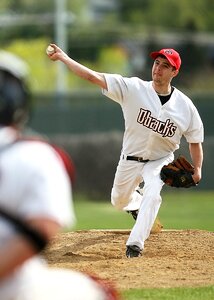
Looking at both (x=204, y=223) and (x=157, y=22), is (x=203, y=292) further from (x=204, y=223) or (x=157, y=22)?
(x=157, y=22)

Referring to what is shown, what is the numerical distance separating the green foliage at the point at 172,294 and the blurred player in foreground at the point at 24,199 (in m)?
2.92

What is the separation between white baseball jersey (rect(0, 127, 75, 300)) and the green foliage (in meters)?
3.06

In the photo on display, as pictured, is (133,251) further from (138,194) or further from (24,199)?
(24,199)

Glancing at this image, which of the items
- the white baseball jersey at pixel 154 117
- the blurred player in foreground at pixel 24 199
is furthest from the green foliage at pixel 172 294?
the blurred player in foreground at pixel 24 199

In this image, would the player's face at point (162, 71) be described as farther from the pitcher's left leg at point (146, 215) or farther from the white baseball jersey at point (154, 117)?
the pitcher's left leg at point (146, 215)

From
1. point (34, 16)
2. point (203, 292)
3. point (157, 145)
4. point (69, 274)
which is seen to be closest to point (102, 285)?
point (69, 274)

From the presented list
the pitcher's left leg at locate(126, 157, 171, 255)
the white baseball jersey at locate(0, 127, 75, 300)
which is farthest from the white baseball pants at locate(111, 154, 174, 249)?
the white baseball jersey at locate(0, 127, 75, 300)

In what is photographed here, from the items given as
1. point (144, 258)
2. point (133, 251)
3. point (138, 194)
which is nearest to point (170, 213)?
point (138, 194)

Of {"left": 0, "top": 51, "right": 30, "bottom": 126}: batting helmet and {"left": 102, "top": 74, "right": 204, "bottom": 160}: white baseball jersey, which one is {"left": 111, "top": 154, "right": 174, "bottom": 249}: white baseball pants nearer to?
{"left": 102, "top": 74, "right": 204, "bottom": 160}: white baseball jersey

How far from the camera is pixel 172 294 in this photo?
734 centimetres

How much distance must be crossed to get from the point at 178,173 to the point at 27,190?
6.09 meters

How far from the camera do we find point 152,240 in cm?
1048

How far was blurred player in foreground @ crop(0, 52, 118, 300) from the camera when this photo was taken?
4.04 m

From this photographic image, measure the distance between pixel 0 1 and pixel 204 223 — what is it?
42.2 meters
